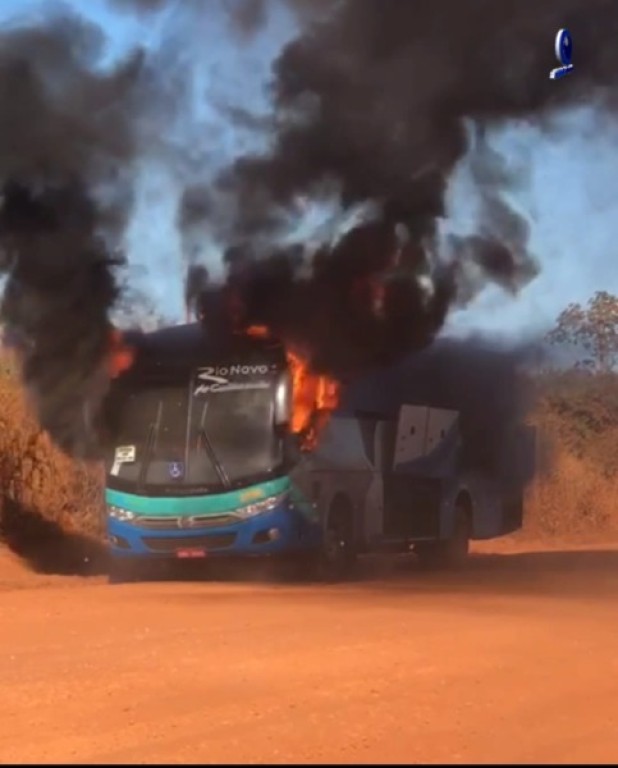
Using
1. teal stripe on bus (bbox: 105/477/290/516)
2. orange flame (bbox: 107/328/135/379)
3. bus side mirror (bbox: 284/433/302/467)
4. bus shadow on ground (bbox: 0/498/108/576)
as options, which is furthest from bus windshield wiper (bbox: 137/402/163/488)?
bus shadow on ground (bbox: 0/498/108/576)

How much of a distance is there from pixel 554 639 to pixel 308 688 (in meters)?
3.05

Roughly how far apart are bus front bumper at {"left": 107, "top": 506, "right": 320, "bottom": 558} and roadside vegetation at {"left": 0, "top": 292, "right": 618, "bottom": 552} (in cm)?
546

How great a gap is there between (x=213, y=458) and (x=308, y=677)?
25.7 feet

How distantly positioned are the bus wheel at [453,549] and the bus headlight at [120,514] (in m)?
5.50

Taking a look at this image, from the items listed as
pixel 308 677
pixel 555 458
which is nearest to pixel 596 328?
pixel 555 458

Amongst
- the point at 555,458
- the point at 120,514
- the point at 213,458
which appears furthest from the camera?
the point at 555,458

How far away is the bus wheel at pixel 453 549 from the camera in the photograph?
71.9ft

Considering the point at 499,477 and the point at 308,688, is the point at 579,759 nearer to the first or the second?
the point at 308,688

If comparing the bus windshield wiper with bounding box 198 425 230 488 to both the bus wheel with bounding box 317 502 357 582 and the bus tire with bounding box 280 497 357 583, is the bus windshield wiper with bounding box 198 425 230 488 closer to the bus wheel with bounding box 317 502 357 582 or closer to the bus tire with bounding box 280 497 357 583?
the bus tire with bounding box 280 497 357 583

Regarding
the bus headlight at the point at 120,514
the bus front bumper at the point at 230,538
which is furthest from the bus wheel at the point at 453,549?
the bus headlight at the point at 120,514

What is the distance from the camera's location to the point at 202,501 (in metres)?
17.5

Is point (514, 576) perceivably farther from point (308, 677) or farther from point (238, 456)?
point (308, 677)

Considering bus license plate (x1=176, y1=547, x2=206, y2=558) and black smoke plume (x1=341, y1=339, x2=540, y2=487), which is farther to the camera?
black smoke plume (x1=341, y1=339, x2=540, y2=487)

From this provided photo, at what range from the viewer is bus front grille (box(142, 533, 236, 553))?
1747cm
